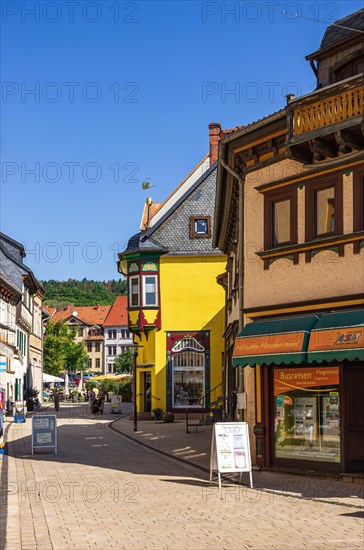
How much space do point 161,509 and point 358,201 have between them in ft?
23.5

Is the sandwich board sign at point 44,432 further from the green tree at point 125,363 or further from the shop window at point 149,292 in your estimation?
the green tree at point 125,363

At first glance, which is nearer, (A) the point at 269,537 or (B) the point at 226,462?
(A) the point at 269,537

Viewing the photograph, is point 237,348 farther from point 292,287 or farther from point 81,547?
point 81,547

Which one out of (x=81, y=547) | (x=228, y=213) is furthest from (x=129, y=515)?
(x=228, y=213)

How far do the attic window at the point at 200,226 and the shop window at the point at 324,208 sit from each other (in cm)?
2700

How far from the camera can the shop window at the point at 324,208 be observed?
17.7 meters

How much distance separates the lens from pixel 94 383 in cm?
9062

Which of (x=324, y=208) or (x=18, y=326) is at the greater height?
(x=324, y=208)

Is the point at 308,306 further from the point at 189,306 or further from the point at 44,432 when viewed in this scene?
the point at 189,306

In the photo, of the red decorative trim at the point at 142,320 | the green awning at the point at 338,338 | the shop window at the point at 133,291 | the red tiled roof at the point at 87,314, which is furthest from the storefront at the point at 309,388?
the red tiled roof at the point at 87,314

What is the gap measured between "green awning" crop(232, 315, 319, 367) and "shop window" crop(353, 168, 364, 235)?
2042 millimetres

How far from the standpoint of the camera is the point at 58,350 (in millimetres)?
90250

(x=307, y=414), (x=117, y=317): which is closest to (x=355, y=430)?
(x=307, y=414)

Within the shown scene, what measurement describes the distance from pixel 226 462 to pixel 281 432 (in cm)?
272
